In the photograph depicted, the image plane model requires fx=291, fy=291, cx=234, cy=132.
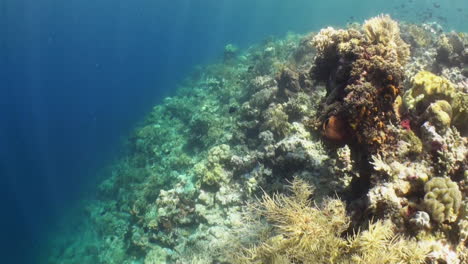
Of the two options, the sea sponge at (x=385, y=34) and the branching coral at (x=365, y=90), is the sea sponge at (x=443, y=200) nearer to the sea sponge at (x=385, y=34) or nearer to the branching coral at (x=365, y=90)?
the branching coral at (x=365, y=90)

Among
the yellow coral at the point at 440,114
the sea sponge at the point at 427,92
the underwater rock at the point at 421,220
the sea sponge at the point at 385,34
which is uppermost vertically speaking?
the sea sponge at the point at 385,34

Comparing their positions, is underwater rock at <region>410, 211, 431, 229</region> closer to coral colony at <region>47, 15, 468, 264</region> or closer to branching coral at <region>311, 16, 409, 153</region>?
coral colony at <region>47, 15, 468, 264</region>

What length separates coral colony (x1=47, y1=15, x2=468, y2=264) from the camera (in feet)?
11.5

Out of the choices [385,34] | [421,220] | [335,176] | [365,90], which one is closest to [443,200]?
[421,220]

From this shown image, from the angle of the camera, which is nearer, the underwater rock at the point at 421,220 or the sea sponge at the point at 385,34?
the underwater rock at the point at 421,220

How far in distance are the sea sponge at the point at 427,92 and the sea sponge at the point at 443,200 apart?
176 centimetres

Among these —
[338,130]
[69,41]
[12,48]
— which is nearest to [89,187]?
[338,130]

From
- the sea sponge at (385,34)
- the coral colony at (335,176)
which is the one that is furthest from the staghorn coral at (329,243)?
the sea sponge at (385,34)

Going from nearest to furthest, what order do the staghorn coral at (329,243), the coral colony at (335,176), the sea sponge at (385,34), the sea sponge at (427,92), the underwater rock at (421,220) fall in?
the staghorn coral at (329,243) → the underwater rock at (421,220) → the coral colony at (335,176) → the sea sponge at (427,92) → the sea sponge at (385,34)

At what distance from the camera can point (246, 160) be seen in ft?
29.8

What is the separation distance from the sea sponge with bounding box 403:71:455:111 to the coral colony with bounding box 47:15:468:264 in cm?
2

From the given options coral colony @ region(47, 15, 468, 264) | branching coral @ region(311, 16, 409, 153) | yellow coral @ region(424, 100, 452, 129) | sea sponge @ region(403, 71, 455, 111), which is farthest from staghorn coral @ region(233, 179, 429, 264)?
sea sponge @ region(403, 71, 455, 111)

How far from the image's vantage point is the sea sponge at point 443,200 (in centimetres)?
343

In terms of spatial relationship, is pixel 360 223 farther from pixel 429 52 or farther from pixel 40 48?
pixel 40 48
